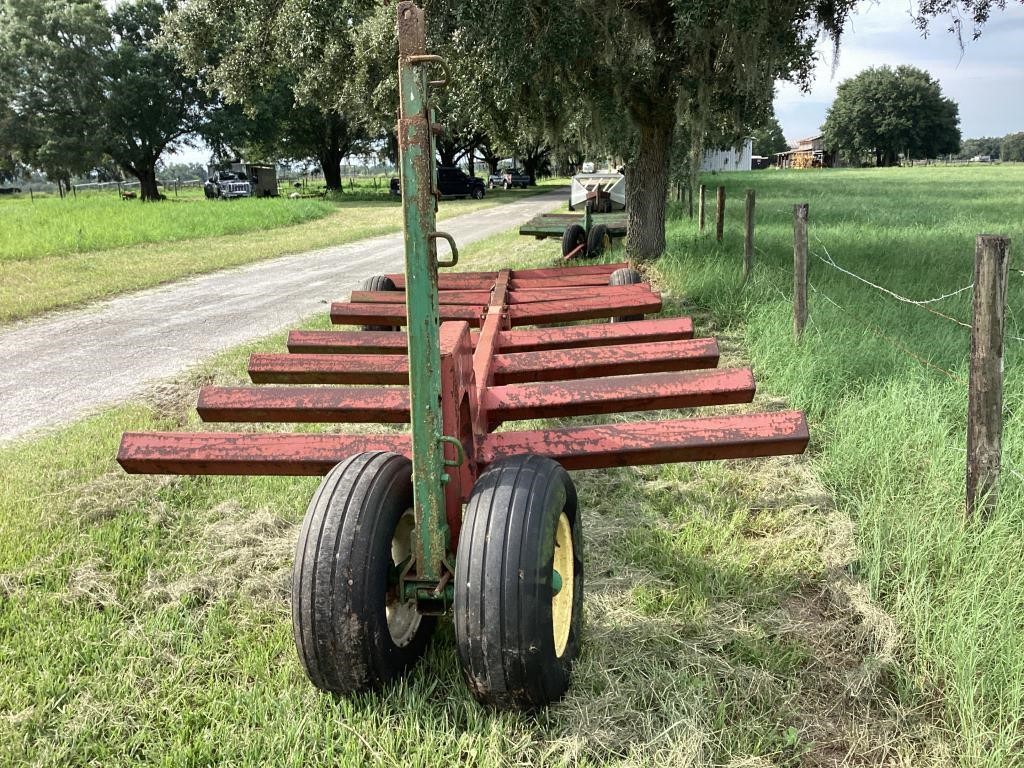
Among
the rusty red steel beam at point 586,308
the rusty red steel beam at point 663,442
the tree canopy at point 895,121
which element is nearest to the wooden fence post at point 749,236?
the rusty red steel beam at point 586,308

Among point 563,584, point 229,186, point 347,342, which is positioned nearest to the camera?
point 563,584

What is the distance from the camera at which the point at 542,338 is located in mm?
4629

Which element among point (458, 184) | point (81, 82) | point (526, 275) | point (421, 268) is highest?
point (81, 82)

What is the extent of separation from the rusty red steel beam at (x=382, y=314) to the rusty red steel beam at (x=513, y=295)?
215 mm

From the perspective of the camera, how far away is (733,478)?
165 inches

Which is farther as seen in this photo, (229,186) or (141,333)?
(229,186)

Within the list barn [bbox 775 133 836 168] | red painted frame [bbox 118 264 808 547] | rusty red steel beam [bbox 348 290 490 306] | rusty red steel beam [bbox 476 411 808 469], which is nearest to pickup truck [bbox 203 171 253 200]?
rusty red steel beam [bbox 348 290 490 306]

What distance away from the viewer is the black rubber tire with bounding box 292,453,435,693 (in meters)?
2.21

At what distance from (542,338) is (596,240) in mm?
7351

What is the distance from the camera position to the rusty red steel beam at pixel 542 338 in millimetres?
4527

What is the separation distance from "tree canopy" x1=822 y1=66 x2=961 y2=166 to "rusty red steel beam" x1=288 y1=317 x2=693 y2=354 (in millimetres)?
113572

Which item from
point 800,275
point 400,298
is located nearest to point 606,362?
point 400,298

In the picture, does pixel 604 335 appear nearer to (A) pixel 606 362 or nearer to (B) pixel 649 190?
(A) pixel 606 362

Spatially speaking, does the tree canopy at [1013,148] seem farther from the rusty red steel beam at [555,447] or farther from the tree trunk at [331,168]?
the rusty red steel beam at [555,447]
